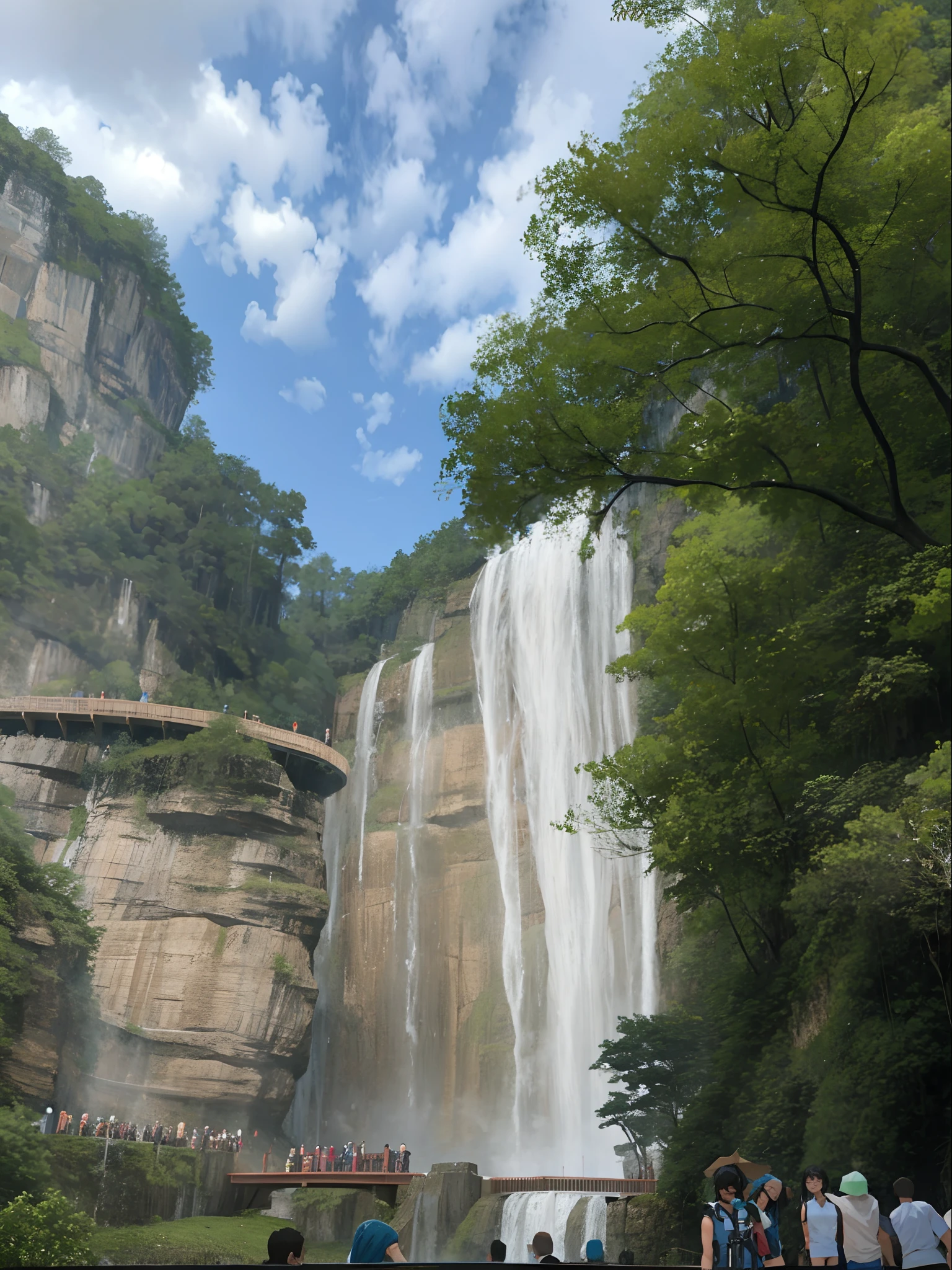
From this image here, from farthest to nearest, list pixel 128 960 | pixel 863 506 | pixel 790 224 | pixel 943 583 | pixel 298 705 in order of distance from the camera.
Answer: pixel 298 705
pixel 128 960
pixel 863 506
pixel 790 224
pixel 943 583

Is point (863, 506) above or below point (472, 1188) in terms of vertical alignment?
above

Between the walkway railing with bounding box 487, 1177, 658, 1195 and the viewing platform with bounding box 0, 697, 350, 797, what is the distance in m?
13.6

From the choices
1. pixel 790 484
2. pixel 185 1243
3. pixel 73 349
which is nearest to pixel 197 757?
pixel 185 1243

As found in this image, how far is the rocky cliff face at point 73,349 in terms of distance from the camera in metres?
33.6

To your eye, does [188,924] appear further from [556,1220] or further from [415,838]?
[556,1220]

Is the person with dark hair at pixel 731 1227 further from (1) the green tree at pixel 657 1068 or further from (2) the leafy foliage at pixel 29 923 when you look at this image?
(2) the leafy foliage at pixel 29 923

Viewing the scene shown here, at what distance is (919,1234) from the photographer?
4.84m

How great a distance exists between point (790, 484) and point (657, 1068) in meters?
10.8

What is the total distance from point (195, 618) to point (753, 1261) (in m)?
30.5

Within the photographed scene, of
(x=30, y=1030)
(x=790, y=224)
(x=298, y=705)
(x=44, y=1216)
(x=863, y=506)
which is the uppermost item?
(x=298, y=705)


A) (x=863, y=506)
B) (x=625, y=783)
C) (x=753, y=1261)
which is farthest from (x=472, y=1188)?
(x=753, y=1261)

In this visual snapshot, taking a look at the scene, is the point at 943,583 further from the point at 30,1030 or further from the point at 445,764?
the point at 445,764

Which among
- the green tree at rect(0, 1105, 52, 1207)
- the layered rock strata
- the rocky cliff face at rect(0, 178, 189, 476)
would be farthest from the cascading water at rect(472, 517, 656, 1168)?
the rocky cliff face at rect(0, 178, 189, 476)

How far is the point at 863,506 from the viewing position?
37.9 feet
